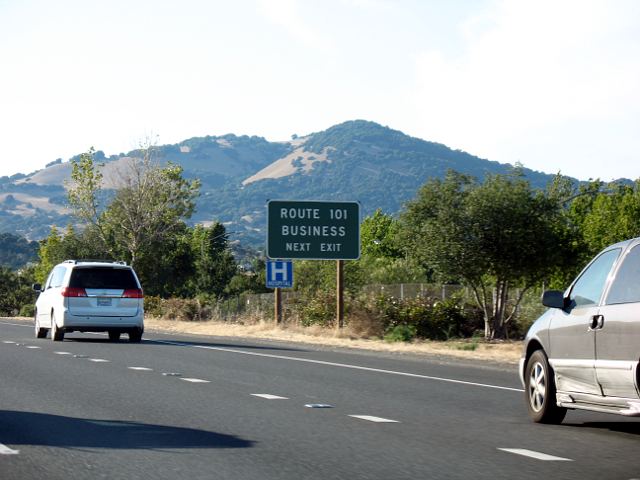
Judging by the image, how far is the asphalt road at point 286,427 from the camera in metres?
9.16

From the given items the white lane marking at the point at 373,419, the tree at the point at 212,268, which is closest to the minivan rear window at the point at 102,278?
the white lane marking at the point at 373,419

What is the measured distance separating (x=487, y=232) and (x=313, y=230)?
18.7ft

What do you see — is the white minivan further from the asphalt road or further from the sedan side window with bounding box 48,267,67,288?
the asphalt road

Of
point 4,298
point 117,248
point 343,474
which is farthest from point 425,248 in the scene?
point 4,298

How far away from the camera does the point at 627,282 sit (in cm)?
1086

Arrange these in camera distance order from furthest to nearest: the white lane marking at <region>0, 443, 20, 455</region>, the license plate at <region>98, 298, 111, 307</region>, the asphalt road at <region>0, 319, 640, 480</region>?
the license plate at <region>98, 298, 111, 307</region>, the white lane marking at <region>0, 443, 20, 455</region>, the asphalt road at <region>0, 319, 640, 480</region>

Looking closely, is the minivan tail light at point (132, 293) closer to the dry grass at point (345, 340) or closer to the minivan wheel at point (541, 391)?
the dry grass at point (345, 340)

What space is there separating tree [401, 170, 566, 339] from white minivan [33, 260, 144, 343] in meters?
8.32

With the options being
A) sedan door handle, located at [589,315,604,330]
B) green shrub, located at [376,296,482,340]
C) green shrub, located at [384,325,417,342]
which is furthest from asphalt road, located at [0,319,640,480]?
green shrub, located at [376,296,482,340]

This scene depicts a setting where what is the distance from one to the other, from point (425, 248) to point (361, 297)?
5.08 metres

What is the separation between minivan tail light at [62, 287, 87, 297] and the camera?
28.8 metres

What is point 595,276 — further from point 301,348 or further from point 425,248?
point 425,248

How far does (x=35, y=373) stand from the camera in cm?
1848

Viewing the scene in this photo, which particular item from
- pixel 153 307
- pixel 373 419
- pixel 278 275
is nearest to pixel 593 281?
pixel 373 419
